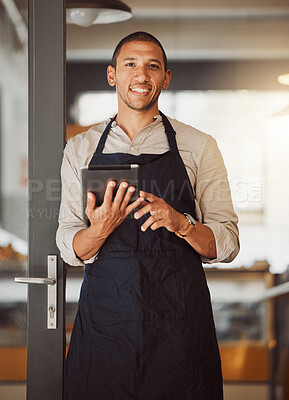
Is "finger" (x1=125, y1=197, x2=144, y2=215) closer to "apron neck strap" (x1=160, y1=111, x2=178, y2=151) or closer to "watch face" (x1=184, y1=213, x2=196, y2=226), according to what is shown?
"watch face" (x1=184, y1=213, x2=196, y2=226)

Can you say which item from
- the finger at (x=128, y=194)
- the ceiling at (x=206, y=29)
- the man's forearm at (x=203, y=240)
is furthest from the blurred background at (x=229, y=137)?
the finger at (x=128, y=194)

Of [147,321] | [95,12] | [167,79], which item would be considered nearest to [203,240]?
[147,321]

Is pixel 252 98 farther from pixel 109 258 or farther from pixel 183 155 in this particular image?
pixel 109 258

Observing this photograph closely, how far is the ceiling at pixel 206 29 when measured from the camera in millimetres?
1800

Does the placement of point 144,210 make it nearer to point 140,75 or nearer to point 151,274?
point 151,274

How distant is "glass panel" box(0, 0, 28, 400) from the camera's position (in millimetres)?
1879

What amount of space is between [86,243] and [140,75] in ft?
1.78

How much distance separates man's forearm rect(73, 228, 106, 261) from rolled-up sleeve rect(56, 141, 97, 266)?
0.06ft

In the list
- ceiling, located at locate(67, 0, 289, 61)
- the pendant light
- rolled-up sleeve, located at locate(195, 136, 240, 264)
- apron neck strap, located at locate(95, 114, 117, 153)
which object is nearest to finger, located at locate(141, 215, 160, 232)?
rolled-up sleeve, located at locate(195, 136, 240, 264)

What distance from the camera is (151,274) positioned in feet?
5.42

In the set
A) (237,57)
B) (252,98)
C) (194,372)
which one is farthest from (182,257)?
(237,57)

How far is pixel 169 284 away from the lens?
1659 mm

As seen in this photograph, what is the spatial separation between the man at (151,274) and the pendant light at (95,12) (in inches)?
7.0

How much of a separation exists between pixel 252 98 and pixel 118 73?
429mm
